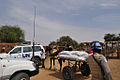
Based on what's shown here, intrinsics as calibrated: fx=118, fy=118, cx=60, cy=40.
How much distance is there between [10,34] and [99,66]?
35.3m

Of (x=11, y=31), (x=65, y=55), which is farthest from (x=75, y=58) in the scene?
(x=11, y=31)

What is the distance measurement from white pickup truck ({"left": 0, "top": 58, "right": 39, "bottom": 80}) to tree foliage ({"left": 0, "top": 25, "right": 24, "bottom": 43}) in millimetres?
32039

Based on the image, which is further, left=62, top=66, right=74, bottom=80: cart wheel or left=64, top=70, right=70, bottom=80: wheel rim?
left=64, top=70, right=70, bottom=80: wheel rim

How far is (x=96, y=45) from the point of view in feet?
9.27

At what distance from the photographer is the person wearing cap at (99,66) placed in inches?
95.7

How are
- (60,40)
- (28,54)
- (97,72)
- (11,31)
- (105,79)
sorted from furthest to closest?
1. (60,40)
2. (11,31)
3. (28,54)
4. (97,72)
5. (105,79)

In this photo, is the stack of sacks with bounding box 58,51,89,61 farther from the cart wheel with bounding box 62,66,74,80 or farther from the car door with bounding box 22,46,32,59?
the car door with bounding box 22,46,32,59

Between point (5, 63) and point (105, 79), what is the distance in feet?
11.3

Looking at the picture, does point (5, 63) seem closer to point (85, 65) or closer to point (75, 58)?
point (75, 58)

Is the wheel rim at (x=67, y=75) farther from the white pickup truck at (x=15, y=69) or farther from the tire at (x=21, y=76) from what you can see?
the tire at (x=21, y=76)

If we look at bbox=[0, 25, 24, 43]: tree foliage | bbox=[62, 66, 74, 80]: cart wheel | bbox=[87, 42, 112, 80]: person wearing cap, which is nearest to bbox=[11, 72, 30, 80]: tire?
bbox=[62, 66, 74, 80]: cart wheel

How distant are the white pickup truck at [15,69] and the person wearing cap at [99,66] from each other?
9.38 feet

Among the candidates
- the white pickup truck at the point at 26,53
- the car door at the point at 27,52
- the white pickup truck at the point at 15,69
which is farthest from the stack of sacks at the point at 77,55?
the car door at the point at 27,52

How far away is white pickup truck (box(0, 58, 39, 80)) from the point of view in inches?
165
